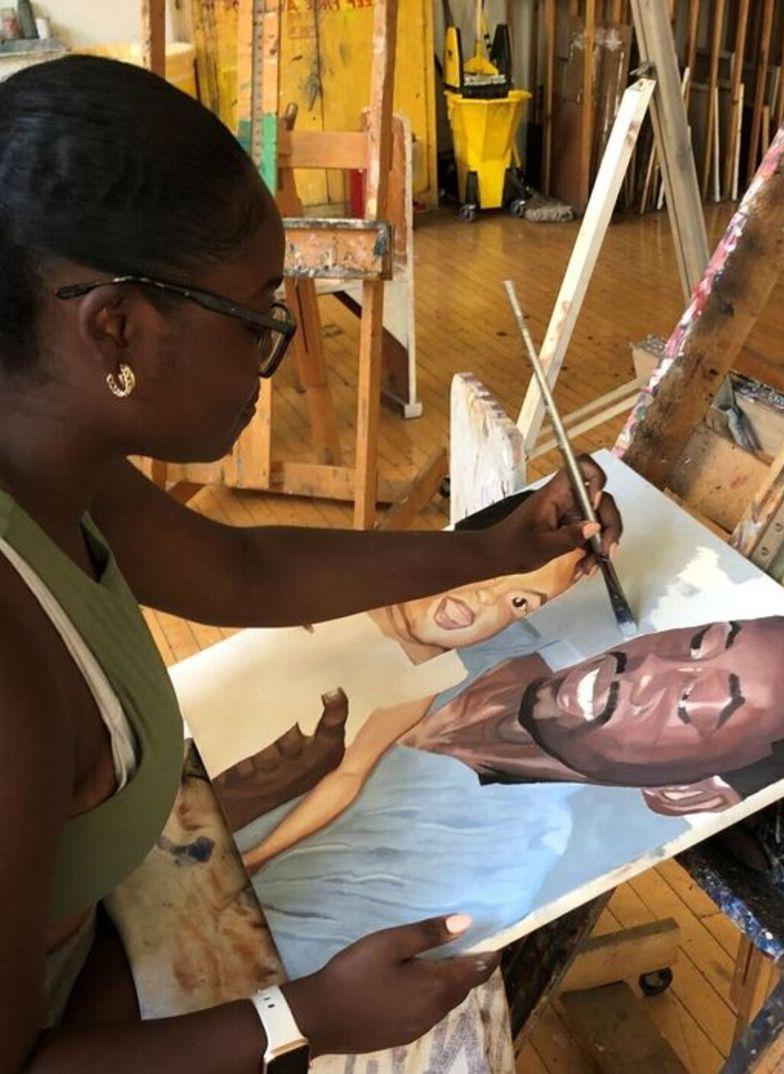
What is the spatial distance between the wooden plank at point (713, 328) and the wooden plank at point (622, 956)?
78cm

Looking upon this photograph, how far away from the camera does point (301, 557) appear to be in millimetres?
1322

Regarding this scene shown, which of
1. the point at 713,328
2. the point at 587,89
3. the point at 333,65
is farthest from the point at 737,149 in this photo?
the point at 713,328

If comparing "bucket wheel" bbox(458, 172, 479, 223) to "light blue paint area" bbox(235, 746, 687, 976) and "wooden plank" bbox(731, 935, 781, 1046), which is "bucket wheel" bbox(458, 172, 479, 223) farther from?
"light blue paint area" bbox(235, 746, 687, 976)

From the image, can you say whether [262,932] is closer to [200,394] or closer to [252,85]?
[200,394]

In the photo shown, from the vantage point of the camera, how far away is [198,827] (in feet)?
3.71

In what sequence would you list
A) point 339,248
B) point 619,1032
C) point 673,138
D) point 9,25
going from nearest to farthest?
point 619,1032
point 673,138
point 339,248
point 9,25

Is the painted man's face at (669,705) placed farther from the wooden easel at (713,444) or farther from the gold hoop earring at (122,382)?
the gold hoop earring at (122,382)

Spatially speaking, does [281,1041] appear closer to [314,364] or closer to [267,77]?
[267,77]

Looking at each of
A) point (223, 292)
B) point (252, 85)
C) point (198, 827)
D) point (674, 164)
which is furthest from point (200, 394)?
point (252, 85)

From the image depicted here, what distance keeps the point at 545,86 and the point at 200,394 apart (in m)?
5.95

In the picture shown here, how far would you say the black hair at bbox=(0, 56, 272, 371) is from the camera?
78 centimetres

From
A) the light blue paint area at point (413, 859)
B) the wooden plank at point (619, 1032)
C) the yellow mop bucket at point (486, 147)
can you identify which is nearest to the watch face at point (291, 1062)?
the light blue paint area at point (413, 859)

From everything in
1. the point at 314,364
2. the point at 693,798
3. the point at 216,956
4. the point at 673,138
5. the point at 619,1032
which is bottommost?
the point at 619,1032

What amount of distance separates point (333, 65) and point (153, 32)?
3437 mm
